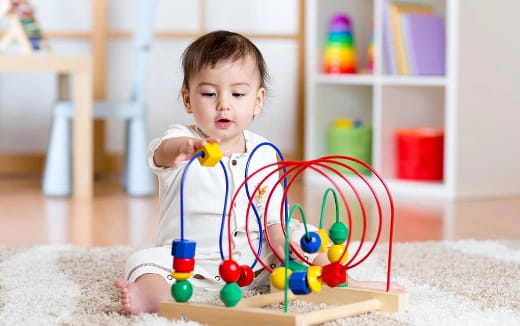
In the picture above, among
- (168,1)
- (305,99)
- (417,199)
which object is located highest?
(168,1)

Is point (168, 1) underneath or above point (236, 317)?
above

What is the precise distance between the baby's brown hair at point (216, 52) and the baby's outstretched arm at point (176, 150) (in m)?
0.11

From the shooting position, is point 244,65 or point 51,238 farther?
point 51,238

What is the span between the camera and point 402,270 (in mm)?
1561

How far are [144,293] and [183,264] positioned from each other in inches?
5.9

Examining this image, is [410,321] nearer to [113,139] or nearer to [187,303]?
[187,303]

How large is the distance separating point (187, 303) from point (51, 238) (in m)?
0.86

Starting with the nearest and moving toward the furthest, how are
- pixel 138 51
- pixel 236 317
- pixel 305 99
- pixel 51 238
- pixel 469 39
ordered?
pixel 236 317
pixel 51 238
pixel 469 39
pixel 138 51
pixel 305 99

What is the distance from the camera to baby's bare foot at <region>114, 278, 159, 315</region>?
1183 millimetres

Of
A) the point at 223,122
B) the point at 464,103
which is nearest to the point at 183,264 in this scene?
the point at 223,122

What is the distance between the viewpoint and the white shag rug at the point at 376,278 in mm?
1184

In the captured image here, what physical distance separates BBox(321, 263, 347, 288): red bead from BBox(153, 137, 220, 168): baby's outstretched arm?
0.68 ft

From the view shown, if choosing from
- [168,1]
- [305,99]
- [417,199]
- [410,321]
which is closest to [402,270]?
[410,321]

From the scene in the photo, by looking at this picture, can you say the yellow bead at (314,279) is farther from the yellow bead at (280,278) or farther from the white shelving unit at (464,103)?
the white shelving unit at (464,103)
